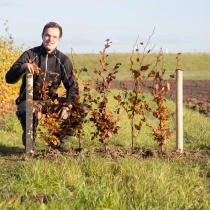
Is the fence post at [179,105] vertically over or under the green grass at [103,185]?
over

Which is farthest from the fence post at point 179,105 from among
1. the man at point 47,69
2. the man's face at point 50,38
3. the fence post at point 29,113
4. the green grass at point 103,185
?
the fence post at point 29,113

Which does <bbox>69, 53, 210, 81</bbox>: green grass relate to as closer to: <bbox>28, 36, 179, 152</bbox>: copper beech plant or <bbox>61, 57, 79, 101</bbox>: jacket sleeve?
<bbox>61, 57, 79, 101</bbox>: jacket sleeve

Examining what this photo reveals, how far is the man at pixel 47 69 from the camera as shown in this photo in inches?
316

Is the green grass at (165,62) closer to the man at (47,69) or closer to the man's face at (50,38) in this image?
the man at (47,69)

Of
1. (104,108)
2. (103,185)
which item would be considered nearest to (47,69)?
(104,108)

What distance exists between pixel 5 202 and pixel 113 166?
186cm

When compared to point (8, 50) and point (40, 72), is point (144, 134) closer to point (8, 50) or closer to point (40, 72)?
point (40, 72)

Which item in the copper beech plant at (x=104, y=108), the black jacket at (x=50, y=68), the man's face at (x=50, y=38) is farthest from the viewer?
the black jacket at (x=50, y=68)

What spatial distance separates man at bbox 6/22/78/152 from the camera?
316 inches

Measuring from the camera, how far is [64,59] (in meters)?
8.28

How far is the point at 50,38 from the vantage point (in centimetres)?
802

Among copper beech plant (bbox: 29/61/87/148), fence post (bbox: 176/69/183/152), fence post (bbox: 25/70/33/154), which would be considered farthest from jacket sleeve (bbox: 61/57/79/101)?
fence post (bbox: 176/69/183/152)

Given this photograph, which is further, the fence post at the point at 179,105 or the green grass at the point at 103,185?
the fence post at the point at 179,105

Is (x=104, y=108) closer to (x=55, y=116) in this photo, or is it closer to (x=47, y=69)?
(x=55, y=116)
